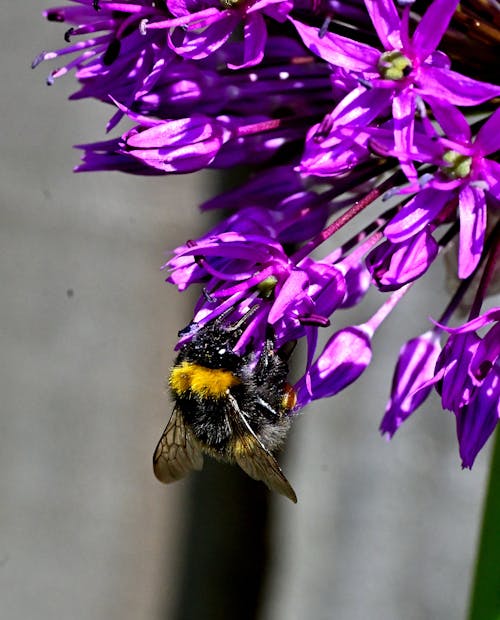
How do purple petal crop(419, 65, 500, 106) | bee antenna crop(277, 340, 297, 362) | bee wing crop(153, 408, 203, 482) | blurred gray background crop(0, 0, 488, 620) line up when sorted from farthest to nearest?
blurred gray background crop(0, 0, 488, 620) < bee wing crop(153, 408, 203, 482) < bee antenna crop(277, 340, 297, 362) < purple petal crop(419, 65, 500, 106)

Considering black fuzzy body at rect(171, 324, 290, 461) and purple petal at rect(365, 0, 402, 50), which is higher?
purple petal at rect(365, 0, 402, 50)

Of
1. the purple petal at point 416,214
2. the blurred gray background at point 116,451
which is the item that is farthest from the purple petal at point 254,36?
the blurred gray background at point 116,451

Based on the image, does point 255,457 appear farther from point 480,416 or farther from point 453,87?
point 453,87

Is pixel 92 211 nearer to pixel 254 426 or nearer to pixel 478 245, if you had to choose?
pixel 254 426

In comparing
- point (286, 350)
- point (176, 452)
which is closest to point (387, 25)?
point (286, 350)

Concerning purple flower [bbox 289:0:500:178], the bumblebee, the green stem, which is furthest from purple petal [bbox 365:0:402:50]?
the green stem

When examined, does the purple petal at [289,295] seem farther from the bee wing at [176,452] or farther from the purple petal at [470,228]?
the bee wing at [176,452]

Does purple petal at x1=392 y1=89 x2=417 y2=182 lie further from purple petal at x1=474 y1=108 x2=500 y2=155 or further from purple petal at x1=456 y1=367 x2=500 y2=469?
purple petal at x1=456 y1=367 x2=500 y2=469

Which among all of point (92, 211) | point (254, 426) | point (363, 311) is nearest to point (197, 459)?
point (254, 426)
